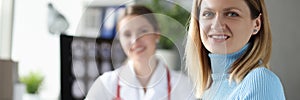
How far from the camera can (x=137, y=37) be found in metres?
0.53

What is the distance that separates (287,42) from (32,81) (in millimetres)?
1184

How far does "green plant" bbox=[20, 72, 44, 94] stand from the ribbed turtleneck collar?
133cm

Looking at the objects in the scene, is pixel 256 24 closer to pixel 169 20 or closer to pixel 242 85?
pixel 242 85

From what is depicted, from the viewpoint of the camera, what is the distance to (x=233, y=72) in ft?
2.42

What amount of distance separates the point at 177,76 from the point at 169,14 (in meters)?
0.08

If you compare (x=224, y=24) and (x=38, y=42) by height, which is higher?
(x=224, y=24)

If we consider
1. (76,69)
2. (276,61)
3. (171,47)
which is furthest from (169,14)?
(276,61)

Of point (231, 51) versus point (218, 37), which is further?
point (231, 51)

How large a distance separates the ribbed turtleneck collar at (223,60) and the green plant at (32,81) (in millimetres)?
1327

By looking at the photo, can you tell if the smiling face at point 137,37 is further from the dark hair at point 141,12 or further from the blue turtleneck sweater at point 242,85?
the blue turtleneck sweater at point 242,85

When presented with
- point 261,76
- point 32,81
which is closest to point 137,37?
point 261,76

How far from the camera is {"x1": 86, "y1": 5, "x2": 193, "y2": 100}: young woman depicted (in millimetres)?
535

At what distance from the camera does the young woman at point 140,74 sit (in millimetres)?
535

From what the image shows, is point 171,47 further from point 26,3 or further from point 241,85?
point 26,3
